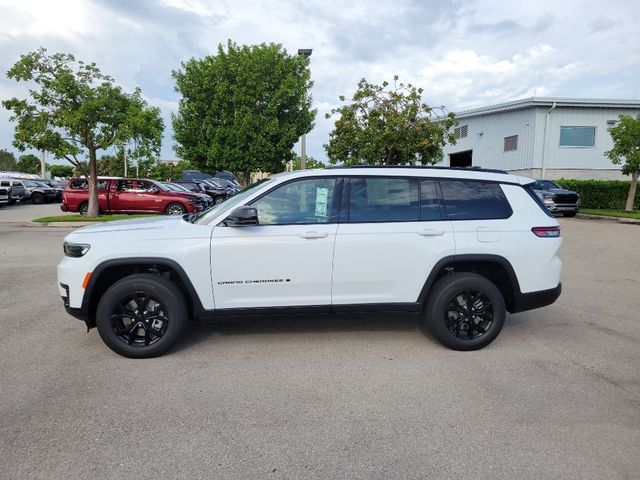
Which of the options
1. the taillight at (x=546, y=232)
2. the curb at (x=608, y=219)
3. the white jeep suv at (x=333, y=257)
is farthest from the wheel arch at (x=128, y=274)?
the curb at (x=608, y=219)

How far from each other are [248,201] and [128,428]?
218 centimetres

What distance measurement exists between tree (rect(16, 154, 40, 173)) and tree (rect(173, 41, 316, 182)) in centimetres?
8443

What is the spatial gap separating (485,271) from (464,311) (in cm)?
52

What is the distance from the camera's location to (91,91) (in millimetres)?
17484

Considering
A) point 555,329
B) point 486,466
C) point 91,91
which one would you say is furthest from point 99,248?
point 91,91

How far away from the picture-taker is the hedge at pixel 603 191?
2670 cm

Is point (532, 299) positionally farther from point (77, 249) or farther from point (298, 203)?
point (77, 249)

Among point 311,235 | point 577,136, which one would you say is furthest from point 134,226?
point 577,136

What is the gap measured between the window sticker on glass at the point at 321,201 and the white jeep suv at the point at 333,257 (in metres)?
0.01

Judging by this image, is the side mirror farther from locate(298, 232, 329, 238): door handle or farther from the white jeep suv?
locate(298, 232, 329, 238): door handle

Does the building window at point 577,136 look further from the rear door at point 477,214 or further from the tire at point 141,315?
the tire at point 141,315

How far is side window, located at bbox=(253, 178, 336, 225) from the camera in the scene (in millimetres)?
4547

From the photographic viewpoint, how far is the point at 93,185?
18.5 m

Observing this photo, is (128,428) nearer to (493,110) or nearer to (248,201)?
(248,201)
